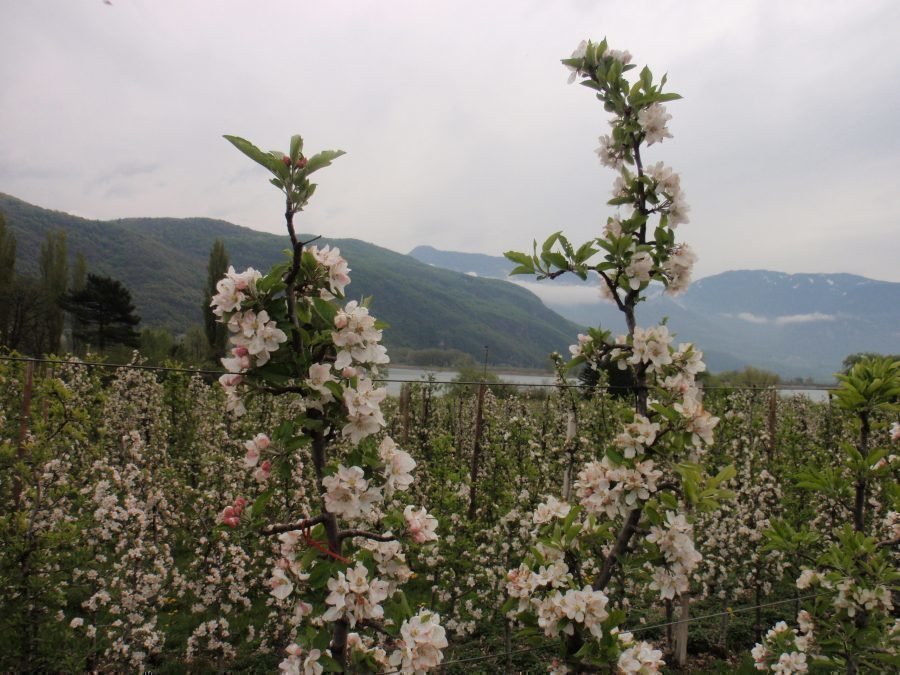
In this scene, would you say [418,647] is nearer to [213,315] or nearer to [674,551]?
[674,551]

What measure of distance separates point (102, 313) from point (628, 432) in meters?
35.1

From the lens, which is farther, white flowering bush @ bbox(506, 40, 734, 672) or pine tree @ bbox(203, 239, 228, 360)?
pine tree @ bbox(203, 239, 228, 360)

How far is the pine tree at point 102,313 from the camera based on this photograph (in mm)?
31078

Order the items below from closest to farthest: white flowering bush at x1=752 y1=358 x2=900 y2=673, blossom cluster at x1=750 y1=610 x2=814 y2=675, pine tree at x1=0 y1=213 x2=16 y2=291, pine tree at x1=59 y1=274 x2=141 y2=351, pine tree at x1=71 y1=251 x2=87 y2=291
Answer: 1. white flowering bush at x1=752 y1=358 x2=900 y2=673
2. blossom cluster at x1=750 y1=610 x2=814 y2=675
3. pine tree at x1=59 y1=274 x2=141 y2=351
4. pine tree at x1=0 y1=213 x2=16 y2=291
5. pine tree at x1=71 y1=251 x2=87 y2=291

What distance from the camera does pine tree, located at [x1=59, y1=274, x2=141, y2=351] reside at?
1224 inches

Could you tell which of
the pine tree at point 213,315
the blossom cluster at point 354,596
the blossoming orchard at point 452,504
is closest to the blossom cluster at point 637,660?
the blossoming orchard at point 452,504

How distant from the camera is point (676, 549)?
7.33 feet

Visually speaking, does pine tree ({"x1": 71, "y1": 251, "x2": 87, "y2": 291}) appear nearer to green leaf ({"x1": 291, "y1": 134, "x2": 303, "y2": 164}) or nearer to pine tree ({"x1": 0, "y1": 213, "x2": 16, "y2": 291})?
pine tree ({"x1": 0, "y1": 213, "x2": 16, "y2": 291})

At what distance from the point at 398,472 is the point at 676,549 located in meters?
1.14

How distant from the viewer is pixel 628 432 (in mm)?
2309

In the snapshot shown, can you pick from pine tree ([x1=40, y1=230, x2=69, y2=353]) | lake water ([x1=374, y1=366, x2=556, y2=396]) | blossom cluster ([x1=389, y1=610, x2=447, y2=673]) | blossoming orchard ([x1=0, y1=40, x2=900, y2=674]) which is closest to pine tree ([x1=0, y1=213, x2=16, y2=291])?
pine tree ([x1=40, y1=230, x2=69, y2=353])

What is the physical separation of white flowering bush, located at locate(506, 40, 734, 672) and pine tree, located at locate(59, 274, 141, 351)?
32.8m

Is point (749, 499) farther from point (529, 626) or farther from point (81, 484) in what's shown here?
point (81, 484)

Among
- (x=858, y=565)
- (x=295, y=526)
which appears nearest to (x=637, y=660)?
(x=295, y=526)
